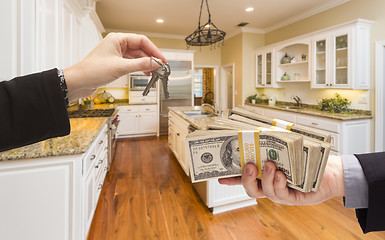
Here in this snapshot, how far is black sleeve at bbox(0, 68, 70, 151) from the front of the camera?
51cm

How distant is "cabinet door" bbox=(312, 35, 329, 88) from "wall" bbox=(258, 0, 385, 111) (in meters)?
0.34

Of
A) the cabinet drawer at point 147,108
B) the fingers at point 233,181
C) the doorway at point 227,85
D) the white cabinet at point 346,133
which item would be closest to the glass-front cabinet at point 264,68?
the doorway at point 227,85

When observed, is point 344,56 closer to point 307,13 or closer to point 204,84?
point 307,13

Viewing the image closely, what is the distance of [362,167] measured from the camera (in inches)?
28.4

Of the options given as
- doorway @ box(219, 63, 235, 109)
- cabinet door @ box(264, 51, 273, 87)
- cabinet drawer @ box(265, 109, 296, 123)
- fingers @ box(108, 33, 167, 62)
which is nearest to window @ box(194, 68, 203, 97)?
doorway @ box(219, 63, 235, 109)

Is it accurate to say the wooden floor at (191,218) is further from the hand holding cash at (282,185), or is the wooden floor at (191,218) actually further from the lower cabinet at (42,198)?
the hand holding cash at (282,185)

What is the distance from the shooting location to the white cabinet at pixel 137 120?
18.6ft

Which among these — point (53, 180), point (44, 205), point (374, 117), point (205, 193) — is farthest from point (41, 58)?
point (374, 117)

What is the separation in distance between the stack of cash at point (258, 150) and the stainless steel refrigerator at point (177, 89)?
5246mm

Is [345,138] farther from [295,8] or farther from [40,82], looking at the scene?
[40,82]

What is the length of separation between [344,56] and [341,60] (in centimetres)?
7

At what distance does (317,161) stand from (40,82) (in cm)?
75

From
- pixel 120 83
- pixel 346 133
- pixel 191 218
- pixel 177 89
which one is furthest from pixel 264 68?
pixel 191 218

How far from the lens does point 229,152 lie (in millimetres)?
653
